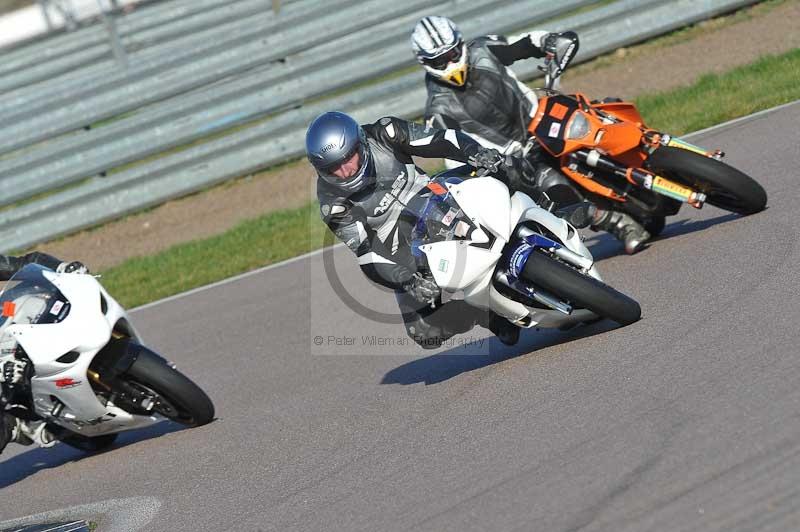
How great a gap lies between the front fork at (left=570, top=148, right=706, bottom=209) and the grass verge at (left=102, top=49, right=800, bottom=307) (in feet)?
14.1

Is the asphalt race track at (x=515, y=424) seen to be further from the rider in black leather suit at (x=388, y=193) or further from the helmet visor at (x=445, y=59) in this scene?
the helmet visor at (x=445, y=59)

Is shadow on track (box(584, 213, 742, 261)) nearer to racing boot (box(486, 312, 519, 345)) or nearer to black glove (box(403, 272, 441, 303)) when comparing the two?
racing boot (box(486, 312, 519, 345))

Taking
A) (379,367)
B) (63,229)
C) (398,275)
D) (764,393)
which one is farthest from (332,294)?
(764,393)

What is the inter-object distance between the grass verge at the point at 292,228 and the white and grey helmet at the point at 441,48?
12.3 feet

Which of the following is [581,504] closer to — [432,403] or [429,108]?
[432,403]

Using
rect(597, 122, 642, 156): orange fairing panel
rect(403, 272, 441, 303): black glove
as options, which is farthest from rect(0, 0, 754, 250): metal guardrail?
rect(403, 272, 441, 303): black glove

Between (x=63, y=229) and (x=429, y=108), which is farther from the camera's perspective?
(x=63, y=229)

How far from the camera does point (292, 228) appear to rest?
41.3 ft

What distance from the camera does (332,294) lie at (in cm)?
1031

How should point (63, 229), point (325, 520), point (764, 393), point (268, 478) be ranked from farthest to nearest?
1. point (63, 229)
2. point (268, 478)
3. point (325, 520)
4. point (764, 393)

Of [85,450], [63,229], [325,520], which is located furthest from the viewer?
[63,229]

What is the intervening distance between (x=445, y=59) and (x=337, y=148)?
5.84 ft

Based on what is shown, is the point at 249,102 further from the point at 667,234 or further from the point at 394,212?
the point at 394,212

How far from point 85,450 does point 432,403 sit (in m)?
2.72
